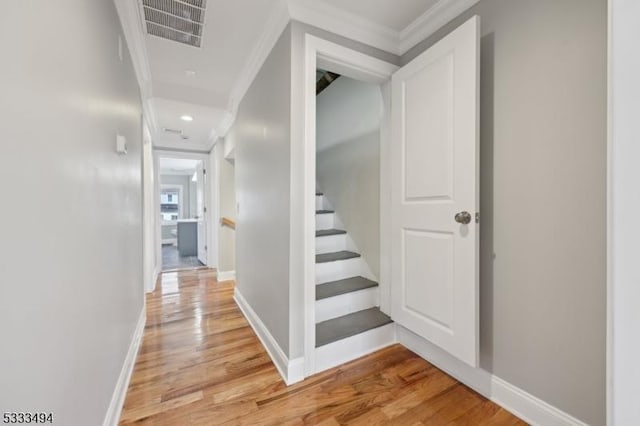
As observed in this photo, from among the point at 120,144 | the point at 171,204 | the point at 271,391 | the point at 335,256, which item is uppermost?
the point at 120,144

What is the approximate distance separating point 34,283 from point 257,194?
5.20 feet

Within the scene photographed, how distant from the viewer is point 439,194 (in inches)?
59.9

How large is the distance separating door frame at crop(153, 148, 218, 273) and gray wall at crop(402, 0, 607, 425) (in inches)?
148

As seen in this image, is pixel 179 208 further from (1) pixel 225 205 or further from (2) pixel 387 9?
(2) pixel 387 9

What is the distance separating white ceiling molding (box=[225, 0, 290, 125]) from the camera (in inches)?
62.4

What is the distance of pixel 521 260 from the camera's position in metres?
1.28

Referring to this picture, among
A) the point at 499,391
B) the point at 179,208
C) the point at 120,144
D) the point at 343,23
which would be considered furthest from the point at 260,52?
the point at 179,208

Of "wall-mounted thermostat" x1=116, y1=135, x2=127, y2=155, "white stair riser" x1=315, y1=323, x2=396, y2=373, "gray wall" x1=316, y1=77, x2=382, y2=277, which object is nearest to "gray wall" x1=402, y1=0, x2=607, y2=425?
"white stair riser" x1=315, y1=323, x2=396, y2=373

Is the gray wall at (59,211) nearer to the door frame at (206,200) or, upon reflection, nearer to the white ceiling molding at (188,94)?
the white ceiling molding at (188,94)

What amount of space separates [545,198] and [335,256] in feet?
5.35

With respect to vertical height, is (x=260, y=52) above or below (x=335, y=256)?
above

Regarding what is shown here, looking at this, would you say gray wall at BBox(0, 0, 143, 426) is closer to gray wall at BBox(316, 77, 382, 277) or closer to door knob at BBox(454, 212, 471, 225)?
door knob at BBox(454, 212, 471, 225)
